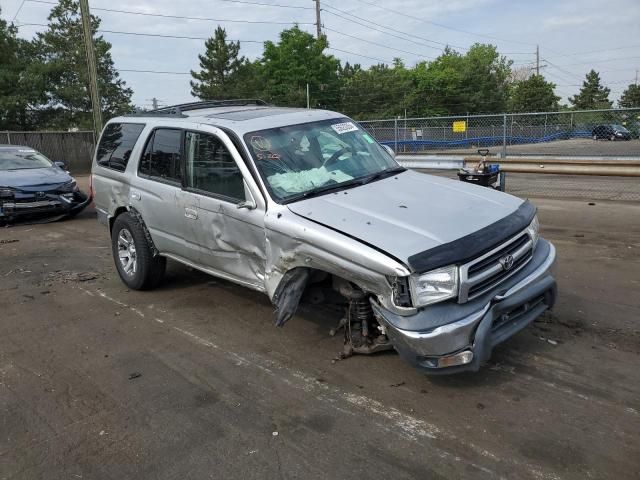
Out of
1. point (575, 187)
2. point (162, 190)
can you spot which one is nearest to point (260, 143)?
point (162, 190)

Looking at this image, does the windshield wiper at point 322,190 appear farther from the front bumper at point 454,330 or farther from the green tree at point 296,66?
the green tree at point 296,66

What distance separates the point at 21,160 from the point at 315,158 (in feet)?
30.2

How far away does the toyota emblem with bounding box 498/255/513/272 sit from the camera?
3.48m

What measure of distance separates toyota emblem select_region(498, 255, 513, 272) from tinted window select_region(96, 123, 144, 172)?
4005mm

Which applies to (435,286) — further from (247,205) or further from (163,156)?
(163,156)

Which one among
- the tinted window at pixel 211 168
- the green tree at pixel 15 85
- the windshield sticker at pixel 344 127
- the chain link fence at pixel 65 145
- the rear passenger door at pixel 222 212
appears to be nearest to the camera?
the rear passenger door at pixel 222 212

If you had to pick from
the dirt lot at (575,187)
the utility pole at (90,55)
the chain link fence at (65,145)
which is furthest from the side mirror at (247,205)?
the chain link fence at (65,145)

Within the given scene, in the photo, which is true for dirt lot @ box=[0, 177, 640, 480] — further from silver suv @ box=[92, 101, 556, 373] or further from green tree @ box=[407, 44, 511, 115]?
green tree @ box=[407, 44, 511, 115]

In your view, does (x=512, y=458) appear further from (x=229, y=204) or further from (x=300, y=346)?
(x=229, y=204)

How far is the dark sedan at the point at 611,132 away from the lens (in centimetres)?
1562

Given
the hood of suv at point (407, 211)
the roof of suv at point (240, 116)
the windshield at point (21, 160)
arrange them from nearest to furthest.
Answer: the hood of suv at point (407, 211)
the roof of suv at point (240, 116)
the windshield at point (21, 160)

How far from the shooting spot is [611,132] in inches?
654

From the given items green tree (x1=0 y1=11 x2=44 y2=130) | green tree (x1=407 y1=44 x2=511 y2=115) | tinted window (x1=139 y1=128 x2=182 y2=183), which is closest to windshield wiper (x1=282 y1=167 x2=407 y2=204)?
tinted window (x1=139 y1=128 x2=182 y2=183)

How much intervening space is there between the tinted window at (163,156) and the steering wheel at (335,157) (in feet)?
4.64
